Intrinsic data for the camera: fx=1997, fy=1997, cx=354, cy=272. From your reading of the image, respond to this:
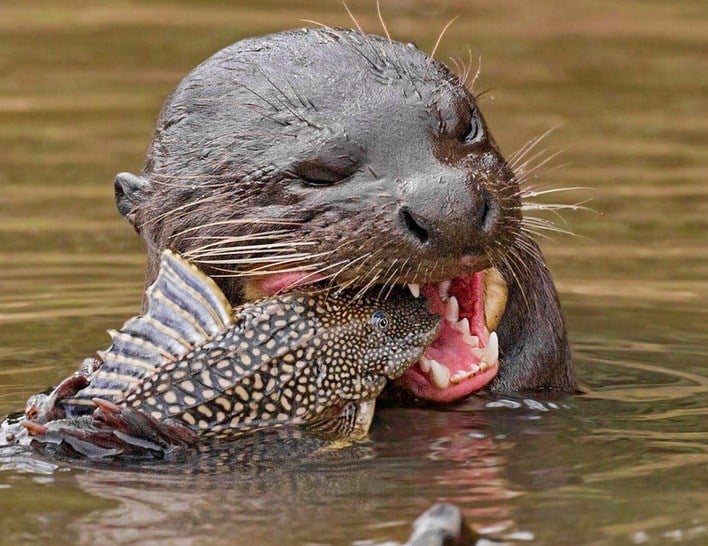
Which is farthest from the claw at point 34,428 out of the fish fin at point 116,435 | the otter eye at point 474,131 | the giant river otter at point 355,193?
the otter eye at point 474,131

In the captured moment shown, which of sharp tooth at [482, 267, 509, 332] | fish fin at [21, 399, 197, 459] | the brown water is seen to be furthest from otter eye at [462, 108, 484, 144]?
fish fin at [21, 399, 197, 459]

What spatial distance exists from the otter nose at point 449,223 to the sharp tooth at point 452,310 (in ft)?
1.57

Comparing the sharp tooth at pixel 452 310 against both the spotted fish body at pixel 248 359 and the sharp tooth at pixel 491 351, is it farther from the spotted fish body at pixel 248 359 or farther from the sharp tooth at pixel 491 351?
the spotted fish body at pixel 248 359

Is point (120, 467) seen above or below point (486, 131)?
below

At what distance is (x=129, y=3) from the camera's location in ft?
51.5

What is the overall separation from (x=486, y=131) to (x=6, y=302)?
3296 mm

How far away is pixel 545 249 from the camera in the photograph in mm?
10383

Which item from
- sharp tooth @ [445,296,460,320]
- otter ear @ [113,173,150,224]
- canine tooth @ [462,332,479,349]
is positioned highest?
otter ear @ [113,173,150,224]

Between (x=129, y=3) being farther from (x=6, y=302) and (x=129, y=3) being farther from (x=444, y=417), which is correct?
(x=444, y=417)

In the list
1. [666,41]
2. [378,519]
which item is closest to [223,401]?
[378,519]

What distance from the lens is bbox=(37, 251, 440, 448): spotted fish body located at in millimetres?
6016

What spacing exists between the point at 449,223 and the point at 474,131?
0.79 metres

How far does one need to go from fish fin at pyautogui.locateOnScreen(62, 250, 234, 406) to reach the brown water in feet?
0.90

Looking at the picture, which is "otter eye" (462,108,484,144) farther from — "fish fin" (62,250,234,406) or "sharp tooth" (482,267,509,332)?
"fish fin" (62,250,234,406)
